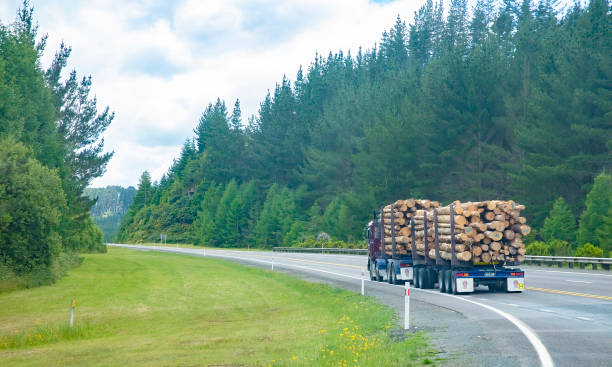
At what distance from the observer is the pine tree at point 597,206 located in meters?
35.8

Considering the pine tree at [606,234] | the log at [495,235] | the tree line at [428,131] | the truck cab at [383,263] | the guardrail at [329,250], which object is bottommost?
the truck cab at [383,263]

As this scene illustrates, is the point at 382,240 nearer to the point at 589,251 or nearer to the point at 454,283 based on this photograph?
the point at 454,283

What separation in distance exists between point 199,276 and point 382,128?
33291mm

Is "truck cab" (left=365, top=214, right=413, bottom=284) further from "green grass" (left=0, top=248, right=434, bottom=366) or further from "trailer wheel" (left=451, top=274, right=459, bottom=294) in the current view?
"trailer wheel" (left=451, top=274, right=459, bottom=294)

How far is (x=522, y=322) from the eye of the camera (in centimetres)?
1309

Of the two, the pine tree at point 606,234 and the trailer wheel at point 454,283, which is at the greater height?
the pine tree at point 606,234

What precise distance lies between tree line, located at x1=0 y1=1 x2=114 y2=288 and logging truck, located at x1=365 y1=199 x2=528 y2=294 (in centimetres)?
1802

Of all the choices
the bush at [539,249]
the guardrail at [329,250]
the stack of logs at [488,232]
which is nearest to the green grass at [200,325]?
the stack of logs at [488,232]

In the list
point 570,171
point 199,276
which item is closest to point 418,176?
point 570,171

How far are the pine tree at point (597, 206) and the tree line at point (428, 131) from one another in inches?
11.4

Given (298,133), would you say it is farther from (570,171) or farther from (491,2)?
(570,171)

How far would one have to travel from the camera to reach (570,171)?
42094 mm

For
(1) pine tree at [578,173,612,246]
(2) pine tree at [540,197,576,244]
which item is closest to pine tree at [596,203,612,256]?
(1) pine tree at [578,173,612,246]

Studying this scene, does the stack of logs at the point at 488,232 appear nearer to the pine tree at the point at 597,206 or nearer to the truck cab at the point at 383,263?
the truck cab at the point at 383,263
